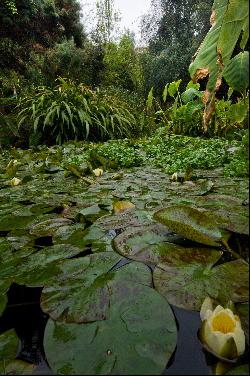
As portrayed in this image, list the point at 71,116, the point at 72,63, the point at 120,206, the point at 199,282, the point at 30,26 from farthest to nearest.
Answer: the point at 72,63 → the point at 30,26 → the point at 71,116 → the point at 120,206 → the point at 199,282

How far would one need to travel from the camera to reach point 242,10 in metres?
0.64

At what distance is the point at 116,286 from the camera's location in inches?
27.6

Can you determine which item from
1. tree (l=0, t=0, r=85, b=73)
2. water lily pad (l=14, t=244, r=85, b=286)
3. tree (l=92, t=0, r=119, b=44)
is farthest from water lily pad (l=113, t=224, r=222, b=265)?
tree (l=92, t=0, r=119, b=44)

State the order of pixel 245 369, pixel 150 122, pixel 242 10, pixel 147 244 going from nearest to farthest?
1. pixel 245 369
2. pixel 242 10
3. pixel 147 244
4. pixel 150 122

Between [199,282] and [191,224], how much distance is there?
0.20 m

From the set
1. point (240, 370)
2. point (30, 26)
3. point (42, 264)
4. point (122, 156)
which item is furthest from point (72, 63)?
point (240, 370)

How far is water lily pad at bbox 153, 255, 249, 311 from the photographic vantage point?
0.64 m

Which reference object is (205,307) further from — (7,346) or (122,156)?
→ (122,156)

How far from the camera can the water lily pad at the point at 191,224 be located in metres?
0.83

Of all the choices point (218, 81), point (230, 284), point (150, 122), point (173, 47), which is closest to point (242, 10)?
point (218, 81)

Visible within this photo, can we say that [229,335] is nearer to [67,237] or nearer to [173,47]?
[67,237]

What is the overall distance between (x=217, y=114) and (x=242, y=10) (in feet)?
12.9

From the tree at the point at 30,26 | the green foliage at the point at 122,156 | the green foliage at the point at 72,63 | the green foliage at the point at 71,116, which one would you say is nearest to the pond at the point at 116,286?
the green foliage at the point at 122,156

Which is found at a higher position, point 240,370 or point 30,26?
point 30,26
